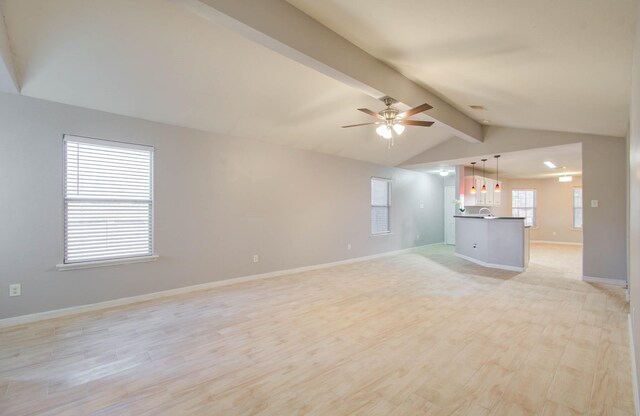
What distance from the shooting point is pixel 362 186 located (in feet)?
23.8

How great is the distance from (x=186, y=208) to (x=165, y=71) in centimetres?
195

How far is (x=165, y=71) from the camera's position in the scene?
10.9 feet

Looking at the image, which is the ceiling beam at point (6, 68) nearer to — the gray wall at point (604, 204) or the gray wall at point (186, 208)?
the gray wall at point (186, 208)

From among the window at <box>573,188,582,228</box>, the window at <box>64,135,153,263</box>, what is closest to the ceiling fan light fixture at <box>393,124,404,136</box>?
the window at <box>64,135,153,263</box>

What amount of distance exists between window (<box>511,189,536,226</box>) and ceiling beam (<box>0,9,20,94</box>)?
13.9m

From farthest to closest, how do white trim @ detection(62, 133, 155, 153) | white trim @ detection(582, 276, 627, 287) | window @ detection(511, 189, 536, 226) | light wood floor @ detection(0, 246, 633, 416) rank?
window @ detection(511, 189, 536, 226) → white trim @ detection(582, 276, 627, 287) → white trim @ detection(62, 133, 155, 153) → light wood floor @ detection(0, 246, 633, 416)

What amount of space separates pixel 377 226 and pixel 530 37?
18.9 feet

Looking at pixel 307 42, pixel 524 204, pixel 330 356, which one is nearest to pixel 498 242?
pixel 330 356

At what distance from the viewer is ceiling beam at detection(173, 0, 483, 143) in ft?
7.25

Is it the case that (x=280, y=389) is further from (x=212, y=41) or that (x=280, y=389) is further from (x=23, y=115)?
(x=23, y=115)

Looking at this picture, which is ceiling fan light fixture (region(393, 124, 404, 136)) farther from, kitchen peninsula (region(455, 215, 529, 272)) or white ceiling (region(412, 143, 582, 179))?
white ceiling (region(412, 143, 582, 179))

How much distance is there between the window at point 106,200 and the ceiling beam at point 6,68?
2.21 feet

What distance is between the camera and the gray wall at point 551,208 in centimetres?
1057

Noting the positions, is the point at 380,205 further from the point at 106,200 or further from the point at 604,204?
the point at 106,200
